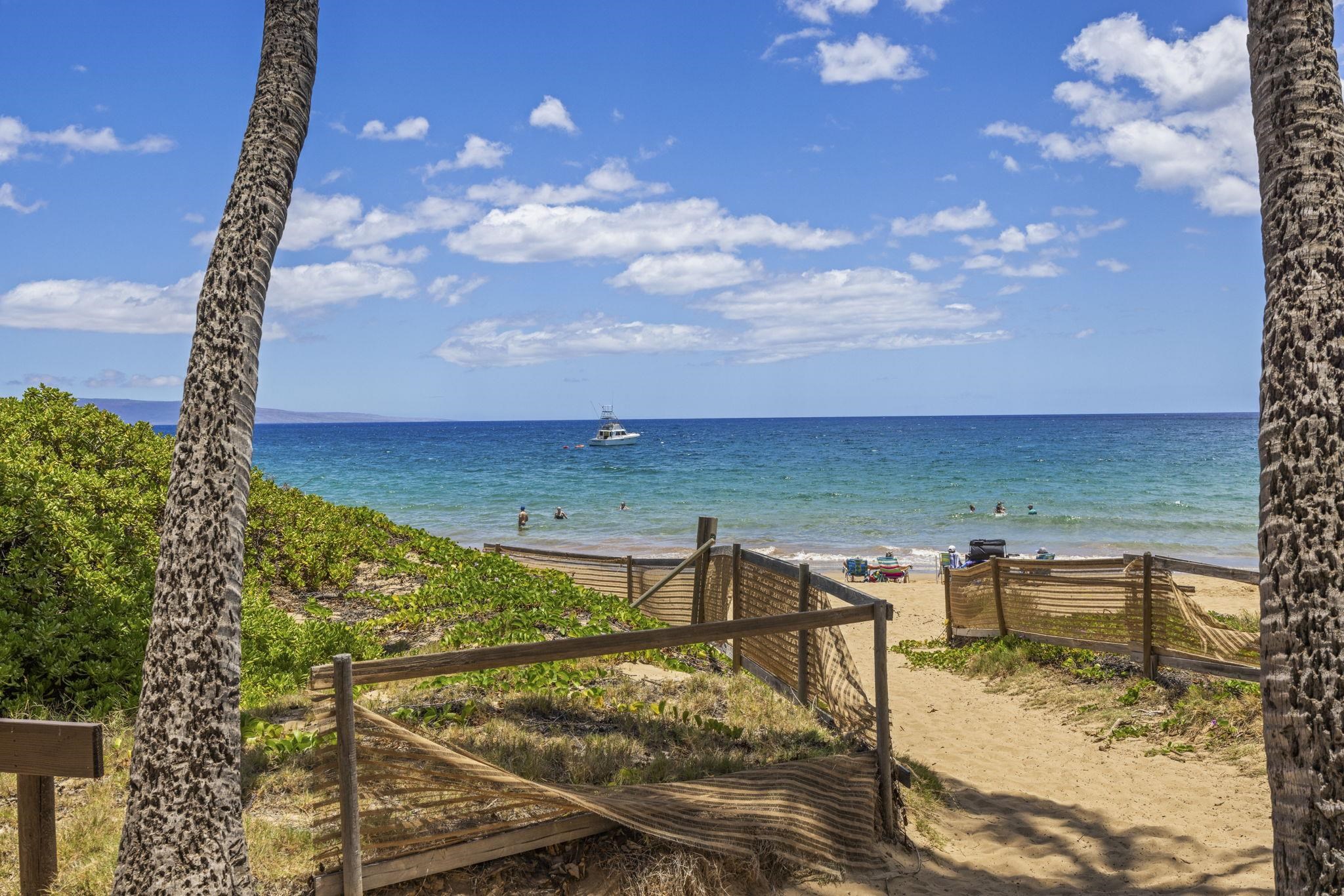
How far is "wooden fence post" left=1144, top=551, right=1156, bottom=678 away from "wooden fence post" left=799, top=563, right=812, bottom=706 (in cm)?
415

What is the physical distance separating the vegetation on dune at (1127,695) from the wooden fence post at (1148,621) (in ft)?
0.44

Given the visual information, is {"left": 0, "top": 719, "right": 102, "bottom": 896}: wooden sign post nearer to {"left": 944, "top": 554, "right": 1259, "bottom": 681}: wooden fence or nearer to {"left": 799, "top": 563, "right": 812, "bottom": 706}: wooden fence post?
{"left": 799, "top": 563, "right": 812, "bottom": 706}: wooden fence post

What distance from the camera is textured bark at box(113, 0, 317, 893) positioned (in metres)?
3.88

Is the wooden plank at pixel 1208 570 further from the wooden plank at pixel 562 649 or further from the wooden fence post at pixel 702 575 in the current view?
the wooden fence post at pixel 702 575

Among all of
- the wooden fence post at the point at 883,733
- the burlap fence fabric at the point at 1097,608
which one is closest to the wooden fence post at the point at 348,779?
the wooden fence post at the point at 883,733

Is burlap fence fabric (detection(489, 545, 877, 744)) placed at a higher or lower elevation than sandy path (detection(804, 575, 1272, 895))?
higher

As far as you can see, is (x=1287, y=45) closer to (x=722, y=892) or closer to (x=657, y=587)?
(x=722, y=892)

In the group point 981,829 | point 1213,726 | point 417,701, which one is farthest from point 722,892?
point 1213,726

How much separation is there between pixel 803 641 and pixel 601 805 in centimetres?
284

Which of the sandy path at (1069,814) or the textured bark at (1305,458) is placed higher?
the textured bark at (1305,458)

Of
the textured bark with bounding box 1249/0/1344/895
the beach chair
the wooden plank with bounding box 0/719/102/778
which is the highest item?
the textured bark with bounding box 1249/0/1344/895

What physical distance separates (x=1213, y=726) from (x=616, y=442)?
9087 cm

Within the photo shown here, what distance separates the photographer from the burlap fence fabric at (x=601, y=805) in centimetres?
441

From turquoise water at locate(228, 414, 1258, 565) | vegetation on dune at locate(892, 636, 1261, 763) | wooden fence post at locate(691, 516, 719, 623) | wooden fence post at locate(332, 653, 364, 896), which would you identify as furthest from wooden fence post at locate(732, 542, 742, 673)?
turquoise water at locate(228, 414, 1258, 565)
